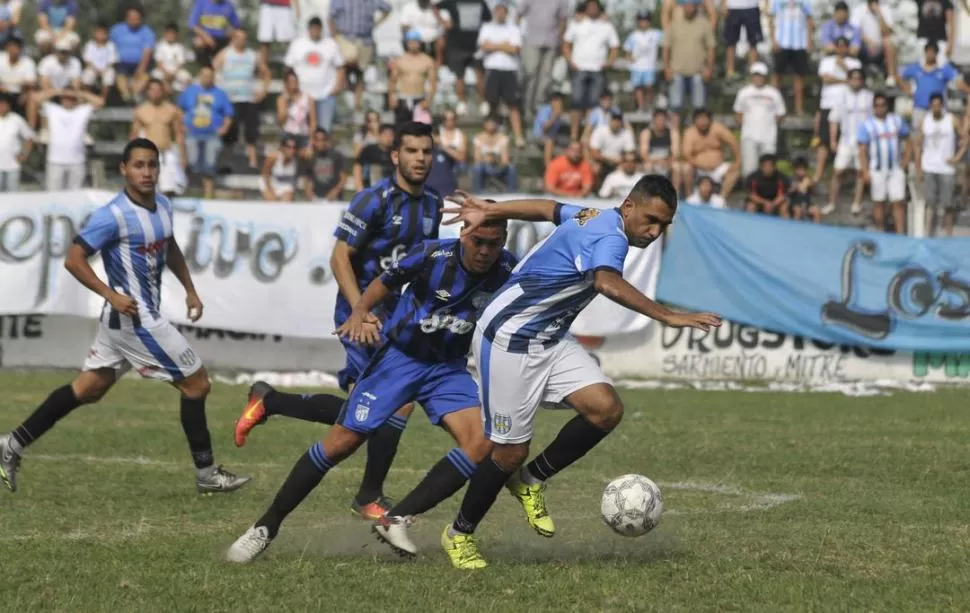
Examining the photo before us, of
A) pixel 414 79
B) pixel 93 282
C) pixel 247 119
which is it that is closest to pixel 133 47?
pixel 247 119

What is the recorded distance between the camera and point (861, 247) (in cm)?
1850

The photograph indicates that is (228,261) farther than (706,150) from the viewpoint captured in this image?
No

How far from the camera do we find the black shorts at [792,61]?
2275cm

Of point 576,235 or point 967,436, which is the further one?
point 967,436

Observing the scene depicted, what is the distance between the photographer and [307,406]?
30.1ft

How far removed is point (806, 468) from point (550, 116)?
12.5 m

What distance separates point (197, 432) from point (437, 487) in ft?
10.1

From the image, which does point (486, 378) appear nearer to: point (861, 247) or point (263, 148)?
point (861, 247)

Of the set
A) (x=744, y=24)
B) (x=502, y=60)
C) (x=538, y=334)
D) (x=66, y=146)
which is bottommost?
(x=538, y=334)

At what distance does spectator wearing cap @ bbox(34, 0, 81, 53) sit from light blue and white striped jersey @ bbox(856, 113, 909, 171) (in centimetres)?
1232

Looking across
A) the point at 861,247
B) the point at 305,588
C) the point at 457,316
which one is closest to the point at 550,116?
the point at 861,247

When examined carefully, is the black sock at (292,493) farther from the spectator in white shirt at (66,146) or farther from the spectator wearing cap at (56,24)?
the spectator wearing cap at (56,24)

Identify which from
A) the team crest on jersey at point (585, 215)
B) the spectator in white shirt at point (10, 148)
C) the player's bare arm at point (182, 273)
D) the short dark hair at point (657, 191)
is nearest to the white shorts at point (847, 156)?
the spectator in white shirt at point (10, 148)

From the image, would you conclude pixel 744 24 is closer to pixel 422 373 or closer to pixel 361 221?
pixel 361 221
